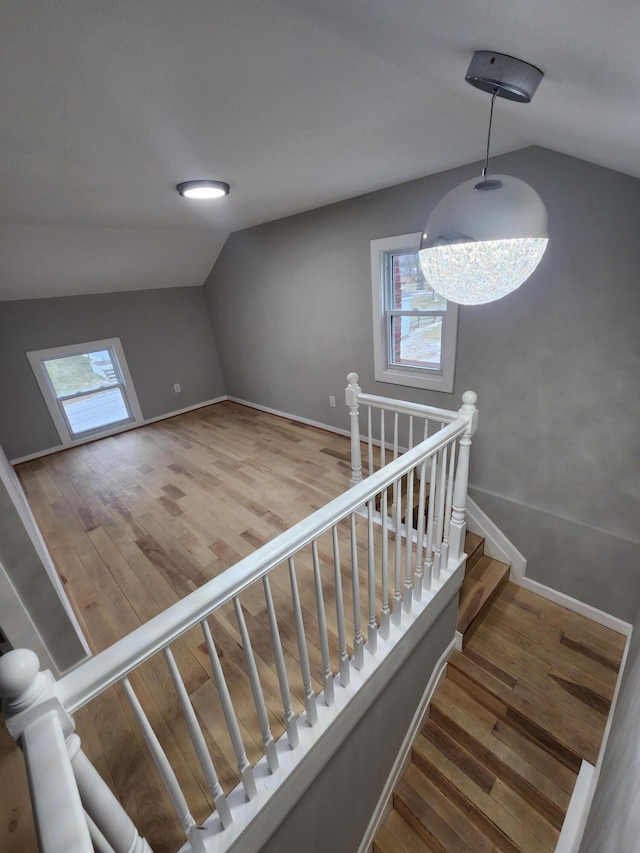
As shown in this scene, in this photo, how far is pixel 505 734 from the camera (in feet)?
6.17

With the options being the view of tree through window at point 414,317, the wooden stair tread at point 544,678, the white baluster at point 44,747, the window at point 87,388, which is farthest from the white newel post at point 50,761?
the window at point 87,388

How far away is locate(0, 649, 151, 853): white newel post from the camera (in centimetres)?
48

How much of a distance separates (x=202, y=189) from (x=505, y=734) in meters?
3.57

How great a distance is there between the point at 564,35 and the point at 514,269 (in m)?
0.50

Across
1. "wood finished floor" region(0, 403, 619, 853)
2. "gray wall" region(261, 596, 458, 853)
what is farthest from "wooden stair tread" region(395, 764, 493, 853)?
"wood finished floor" region(0, 403, 619, 853)

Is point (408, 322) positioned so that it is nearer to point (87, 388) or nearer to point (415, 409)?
point (415, 409)

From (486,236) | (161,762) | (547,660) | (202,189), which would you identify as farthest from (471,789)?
(202,189)

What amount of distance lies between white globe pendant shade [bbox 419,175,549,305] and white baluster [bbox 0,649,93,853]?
4.31ft

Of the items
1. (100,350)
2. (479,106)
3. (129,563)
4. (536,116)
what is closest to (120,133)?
(479,106)

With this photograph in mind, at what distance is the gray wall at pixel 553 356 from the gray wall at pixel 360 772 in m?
1.07

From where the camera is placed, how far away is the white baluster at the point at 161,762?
2.35 feet

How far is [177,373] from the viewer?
4.81 meters

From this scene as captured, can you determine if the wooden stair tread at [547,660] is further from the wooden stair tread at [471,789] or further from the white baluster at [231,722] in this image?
the white baluster at [231,722]

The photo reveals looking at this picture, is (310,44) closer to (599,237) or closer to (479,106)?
(479,106)
